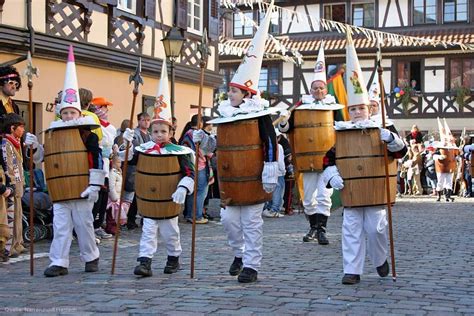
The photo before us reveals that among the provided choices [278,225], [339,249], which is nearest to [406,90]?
[278,225]

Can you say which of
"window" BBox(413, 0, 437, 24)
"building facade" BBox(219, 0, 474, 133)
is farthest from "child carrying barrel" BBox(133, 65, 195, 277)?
"window" BBox(413, 0, 437, 24)

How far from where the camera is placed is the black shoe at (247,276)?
7.28m

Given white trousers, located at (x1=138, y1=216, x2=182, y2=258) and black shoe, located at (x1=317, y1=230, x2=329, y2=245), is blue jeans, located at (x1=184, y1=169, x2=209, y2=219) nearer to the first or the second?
black shoe, located at (x1=317, y1=230, x2=329, y2=245)

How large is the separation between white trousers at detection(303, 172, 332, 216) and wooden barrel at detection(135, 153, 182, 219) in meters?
2.98

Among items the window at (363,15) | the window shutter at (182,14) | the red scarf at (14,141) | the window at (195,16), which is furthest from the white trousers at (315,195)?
the window at (363,15)

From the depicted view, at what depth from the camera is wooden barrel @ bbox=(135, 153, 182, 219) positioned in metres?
8.00

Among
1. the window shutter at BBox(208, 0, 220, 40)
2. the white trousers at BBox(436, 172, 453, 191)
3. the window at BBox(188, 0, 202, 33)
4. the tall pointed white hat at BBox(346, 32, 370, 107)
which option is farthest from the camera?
the window shutter at BBox(208, 0, 220, 40)

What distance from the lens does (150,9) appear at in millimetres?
19578

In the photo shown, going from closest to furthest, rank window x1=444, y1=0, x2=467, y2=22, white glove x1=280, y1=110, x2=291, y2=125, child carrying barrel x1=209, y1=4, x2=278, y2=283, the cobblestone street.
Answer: the cobblestone street, child carrying barrel x1=209, y1=4, x2=278, y2=283, white glove x1=280, y1=110, x2=291, y2=125, window x1=444, y1=0, x2=467, y2=22

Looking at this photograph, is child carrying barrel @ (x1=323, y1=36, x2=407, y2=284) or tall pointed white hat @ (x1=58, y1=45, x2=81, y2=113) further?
tall pointed white hat @ (x1=58, y1=45, x2=81, y2=113)

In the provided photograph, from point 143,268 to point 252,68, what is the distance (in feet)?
7.22

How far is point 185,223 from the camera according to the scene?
1420 cm

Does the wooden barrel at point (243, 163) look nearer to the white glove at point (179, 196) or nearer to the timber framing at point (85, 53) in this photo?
the white glove at point (179, 196)

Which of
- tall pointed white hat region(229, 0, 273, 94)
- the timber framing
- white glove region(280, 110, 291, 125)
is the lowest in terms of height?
white glove region(280, 110, 291, 125)
